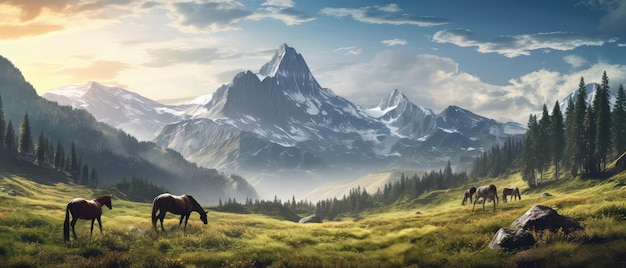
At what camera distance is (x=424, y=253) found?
101 ft

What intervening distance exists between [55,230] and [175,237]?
29.6 feet

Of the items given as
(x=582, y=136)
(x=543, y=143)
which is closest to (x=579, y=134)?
(x=582, y=136)

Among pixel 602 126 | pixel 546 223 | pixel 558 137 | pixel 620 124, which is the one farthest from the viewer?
pixel 558 137

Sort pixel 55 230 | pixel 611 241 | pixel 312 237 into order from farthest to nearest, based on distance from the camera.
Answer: pixel 312 237 → pixel 55 230 → pixel 611 241

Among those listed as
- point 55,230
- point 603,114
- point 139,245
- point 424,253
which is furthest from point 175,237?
point 603,114

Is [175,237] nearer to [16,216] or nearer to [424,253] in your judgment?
[16,216]

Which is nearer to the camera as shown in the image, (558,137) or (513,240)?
(513,240)

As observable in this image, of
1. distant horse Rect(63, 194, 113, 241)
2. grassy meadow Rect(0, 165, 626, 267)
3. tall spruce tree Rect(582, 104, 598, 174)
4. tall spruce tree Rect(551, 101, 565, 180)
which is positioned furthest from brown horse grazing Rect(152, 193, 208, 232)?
tall spruce tree Rect(551, 101, 565, 180)

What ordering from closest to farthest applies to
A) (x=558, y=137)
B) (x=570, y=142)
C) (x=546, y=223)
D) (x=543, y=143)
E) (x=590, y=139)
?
(x=546, y=223) → (x=590, y=139) → (x=570, y=142) → (x=558, y=137) → (x=543, y=143)

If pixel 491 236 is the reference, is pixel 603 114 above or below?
Result: above

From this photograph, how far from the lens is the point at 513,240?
91.8 ft

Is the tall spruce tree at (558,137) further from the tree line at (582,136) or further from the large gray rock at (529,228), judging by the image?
the large gray rock at (529,228)

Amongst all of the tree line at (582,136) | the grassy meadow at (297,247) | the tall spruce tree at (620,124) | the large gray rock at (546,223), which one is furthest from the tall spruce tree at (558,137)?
the large gray rock at (546,223)

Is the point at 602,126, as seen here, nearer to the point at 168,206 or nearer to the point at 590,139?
the point at 590,139
